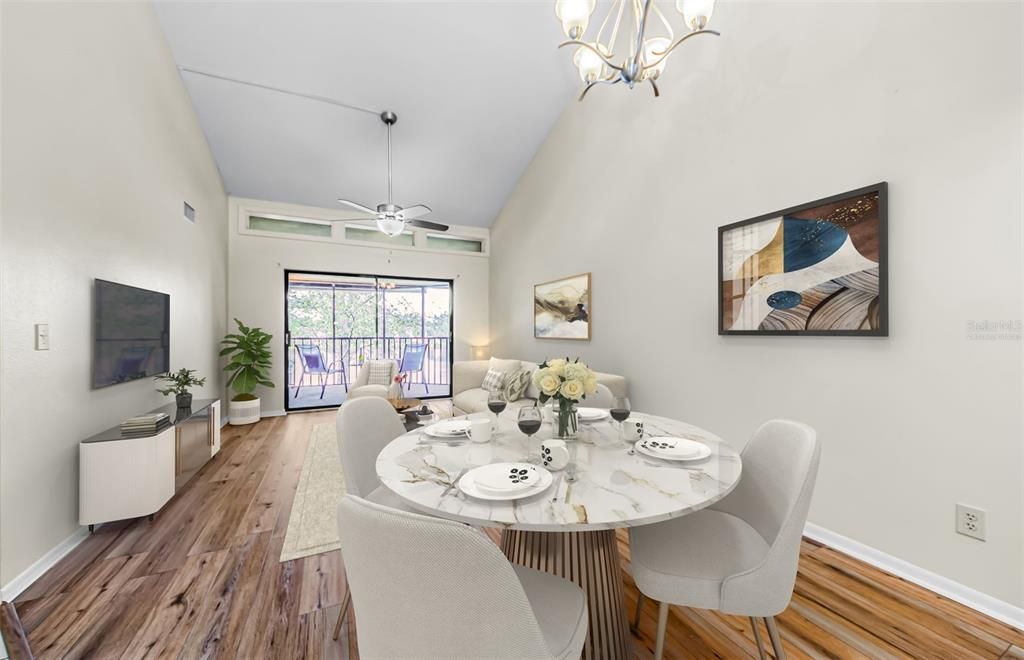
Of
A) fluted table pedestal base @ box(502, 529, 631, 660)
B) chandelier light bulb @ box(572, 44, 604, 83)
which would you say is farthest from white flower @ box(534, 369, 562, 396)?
chandelier light bulb @ box(572, 44, 604, 83)

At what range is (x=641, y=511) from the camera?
902mm

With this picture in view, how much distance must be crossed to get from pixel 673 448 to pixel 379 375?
426cm

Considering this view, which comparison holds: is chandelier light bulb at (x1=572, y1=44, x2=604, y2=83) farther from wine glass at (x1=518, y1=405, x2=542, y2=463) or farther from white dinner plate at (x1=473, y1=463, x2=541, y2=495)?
white dinner plate at (x1=473, y1=463, x2=541, y2=495)

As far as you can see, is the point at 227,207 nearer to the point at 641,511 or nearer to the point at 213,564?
the point at 213,564

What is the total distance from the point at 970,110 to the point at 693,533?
6.70 ft

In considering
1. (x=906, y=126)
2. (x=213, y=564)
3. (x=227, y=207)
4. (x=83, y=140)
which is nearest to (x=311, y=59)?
(x=83, y=140)

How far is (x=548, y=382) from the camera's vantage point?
1415 mm

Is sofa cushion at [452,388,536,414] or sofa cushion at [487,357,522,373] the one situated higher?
sofa cushion at [487,357,522,373]

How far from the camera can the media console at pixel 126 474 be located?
6.61ft

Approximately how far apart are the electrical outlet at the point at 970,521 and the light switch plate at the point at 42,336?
13.5 feet

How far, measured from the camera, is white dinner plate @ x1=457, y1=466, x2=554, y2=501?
947mm

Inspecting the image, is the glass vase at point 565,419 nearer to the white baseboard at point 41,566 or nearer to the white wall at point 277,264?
the white baseboard at point 41,566

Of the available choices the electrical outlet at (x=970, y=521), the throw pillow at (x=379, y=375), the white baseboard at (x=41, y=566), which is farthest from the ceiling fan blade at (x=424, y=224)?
the electrical outlet at (x=970, y=521)

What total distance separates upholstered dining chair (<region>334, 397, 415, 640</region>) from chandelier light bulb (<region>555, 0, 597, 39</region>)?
1.98 m
